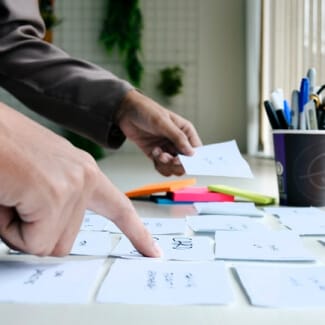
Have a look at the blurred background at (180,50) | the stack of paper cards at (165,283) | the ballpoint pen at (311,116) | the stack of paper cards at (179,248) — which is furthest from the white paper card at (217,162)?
the blurred background at (180,50)

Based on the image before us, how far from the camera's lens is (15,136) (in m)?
0.40

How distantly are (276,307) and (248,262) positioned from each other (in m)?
0.13

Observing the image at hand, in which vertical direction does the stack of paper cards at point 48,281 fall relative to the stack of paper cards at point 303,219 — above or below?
above

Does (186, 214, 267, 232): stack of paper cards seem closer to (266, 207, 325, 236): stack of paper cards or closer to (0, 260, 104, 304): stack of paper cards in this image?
(266, 207, 325, 236): stack of paper cards

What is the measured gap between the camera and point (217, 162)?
2.94 feet

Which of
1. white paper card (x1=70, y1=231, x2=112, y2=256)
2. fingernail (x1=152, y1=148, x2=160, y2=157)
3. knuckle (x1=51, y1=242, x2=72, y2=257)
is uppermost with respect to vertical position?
knuckle (x1=51, y1=242, x2=72, y2=257)

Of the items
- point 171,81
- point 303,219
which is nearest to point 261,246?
point 303,219

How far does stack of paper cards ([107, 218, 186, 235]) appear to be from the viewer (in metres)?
0.66

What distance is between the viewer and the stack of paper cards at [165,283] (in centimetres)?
41

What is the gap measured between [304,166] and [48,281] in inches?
22.0

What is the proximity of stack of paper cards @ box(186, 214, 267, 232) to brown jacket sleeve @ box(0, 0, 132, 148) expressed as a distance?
305 mm

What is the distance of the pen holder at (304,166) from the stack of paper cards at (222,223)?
16 cm

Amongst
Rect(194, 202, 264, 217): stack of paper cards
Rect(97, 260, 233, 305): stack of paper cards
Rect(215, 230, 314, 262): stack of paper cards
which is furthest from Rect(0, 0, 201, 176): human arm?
Rect(97, 260, 233, 305): stack of paper cards

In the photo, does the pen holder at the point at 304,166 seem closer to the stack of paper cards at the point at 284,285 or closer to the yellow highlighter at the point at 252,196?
the yellow highlighter at the point at 252,196
